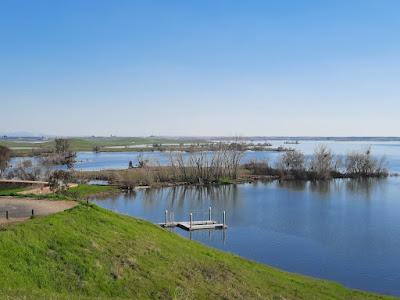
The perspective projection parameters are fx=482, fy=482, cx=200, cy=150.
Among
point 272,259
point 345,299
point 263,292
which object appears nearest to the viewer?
point 263,292

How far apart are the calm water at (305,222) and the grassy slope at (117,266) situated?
20.7 feet

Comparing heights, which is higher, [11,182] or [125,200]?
[11,182]

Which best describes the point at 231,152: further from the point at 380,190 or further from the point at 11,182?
the point at 11,182

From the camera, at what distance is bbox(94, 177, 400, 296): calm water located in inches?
1125

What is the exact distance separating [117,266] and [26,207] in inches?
325

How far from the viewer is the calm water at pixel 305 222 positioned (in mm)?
28578

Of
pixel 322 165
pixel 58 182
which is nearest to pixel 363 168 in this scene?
pixel 322 165

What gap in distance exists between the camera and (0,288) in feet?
42.5

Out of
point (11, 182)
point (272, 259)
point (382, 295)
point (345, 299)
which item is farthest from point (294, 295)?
point (11, 182)

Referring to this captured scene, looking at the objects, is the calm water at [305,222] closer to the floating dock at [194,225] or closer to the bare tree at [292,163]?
the floating dock at [194,225]

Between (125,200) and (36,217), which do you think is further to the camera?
(125,200)

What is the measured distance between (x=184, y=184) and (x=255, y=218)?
102ft

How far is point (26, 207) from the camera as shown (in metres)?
22.6

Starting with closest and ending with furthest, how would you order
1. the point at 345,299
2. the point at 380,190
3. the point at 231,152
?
1. the point at 345,299
2. the point at 380,190
3. the point at 231,152
